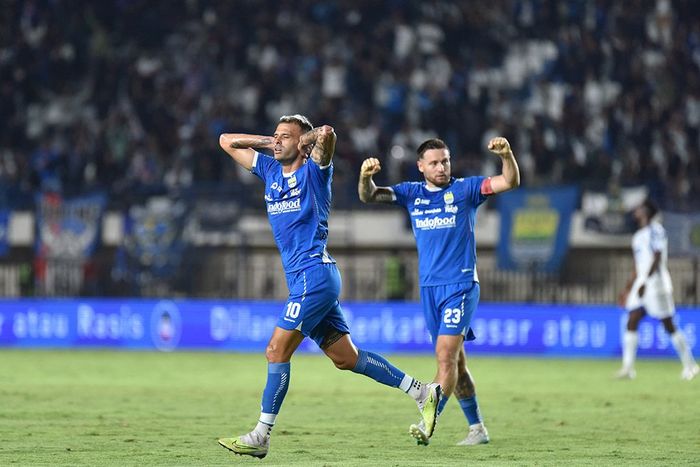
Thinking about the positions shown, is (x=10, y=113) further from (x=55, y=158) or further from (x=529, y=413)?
(x=529, y=413)

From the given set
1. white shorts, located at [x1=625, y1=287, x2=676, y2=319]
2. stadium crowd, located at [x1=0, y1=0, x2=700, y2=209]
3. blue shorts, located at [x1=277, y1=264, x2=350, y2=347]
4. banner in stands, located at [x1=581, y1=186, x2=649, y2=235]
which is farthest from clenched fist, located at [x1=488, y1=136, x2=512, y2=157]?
stadium crowd, located at [x1=0, y1=0, x2=700, y2=209]

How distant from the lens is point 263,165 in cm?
945

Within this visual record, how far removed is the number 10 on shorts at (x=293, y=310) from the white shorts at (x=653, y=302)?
31.6ft

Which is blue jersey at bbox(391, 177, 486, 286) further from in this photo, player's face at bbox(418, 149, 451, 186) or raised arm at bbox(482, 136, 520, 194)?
raised arm at bbox(482, 136, 520, 194)

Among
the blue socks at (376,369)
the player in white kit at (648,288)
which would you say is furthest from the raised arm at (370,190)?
the player in white kit at (648,288)

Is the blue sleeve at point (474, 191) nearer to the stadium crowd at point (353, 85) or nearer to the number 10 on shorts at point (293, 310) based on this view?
the number 10 on shorts at point (293, 310)

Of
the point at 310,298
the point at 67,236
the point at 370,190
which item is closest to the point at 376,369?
the point at 310,298

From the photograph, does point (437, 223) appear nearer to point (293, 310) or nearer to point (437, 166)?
point (437, 166)

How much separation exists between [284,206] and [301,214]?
14 centimetres

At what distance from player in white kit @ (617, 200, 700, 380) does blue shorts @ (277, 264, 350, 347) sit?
925 cm

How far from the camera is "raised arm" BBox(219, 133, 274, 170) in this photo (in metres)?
9.41

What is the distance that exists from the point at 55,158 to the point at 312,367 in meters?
9.93

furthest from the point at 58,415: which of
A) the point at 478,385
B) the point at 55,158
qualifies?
the point at 55,158

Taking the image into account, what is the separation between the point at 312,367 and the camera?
1948 cm
